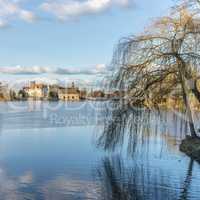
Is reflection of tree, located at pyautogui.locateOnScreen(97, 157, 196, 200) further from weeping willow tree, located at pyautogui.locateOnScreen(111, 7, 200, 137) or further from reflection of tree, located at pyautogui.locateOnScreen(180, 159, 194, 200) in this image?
weeping willow tree, located at pyautogui.locateOnScreen(111, 7, 200, 137)

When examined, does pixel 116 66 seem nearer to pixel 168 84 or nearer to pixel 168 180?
pixel 168 84

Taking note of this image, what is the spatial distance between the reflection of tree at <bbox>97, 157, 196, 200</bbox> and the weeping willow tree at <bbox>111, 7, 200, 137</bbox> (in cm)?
242

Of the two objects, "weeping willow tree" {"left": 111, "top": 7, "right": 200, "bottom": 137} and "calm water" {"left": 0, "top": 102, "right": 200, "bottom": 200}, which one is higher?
"weeping willow tree" {"left": 111, "top": 7, "right": 200, "bottom": 137}

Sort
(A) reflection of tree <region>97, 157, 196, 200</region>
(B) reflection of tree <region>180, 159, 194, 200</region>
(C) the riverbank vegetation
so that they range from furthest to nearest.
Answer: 1. (C) the riverbank vegetation
2. (A) reflection of tree <region>97, 157, 196, 200</region>
3. (B) reflection of tree <region>180, 159, 194, 200</region>

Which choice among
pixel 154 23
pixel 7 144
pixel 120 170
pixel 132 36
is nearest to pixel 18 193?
pixel 120 170

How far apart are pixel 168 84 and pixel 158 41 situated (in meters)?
1.78

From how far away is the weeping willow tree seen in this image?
48.0ft

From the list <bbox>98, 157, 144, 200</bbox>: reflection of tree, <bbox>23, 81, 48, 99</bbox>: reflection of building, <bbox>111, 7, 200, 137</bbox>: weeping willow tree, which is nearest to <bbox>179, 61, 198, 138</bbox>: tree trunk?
<bbox>111, 7, 200, 137</bbox>: weeping willow tree

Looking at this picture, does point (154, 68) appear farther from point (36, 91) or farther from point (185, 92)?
point (36, 91)

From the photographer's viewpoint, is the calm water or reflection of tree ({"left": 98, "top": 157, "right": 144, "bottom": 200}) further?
the calm water

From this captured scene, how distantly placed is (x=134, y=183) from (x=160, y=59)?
4957mm

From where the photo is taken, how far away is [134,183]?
12648mm

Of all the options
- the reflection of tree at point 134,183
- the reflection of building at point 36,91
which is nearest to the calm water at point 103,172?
the reflection of tree at point 134,183

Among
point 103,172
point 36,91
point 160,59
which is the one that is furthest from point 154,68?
point 36,91
